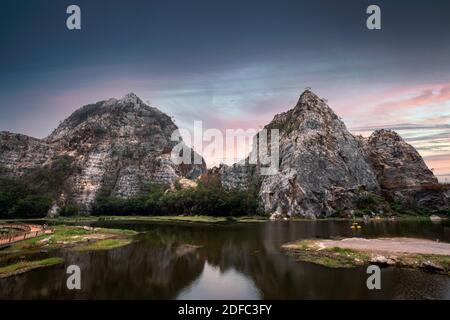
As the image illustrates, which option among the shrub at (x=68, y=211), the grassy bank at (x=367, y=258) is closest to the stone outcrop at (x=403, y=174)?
the grassy bank at (x=367, y=258)

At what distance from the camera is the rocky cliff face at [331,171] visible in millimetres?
164000

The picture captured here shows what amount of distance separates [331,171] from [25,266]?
14819 cm

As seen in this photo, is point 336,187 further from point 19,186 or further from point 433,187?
point 19,186

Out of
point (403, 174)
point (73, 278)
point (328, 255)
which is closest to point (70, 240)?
point (73, 278)

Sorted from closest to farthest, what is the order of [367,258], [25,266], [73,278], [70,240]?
[73,278]
[25,266]
[367,258]
[70,240]

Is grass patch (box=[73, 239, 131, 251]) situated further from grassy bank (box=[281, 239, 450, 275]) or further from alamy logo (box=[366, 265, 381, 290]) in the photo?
alamy logo (box=[366, 265, 381, 290])

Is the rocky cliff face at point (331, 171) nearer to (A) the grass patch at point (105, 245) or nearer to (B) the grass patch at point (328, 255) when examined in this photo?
(A) the grass patch at point (105, 245)

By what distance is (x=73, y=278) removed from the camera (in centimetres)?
4459

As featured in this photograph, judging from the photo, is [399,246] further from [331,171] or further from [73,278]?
[331,171]

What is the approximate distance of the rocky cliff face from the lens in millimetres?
164000

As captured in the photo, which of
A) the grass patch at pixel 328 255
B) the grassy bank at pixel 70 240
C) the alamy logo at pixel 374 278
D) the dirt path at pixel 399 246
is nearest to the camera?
the alamy logo at pixel 374 278

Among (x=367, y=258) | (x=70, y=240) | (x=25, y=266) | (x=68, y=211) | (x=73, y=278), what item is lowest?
(x=68, y=211)

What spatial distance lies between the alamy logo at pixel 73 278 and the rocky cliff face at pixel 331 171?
11773 cm
